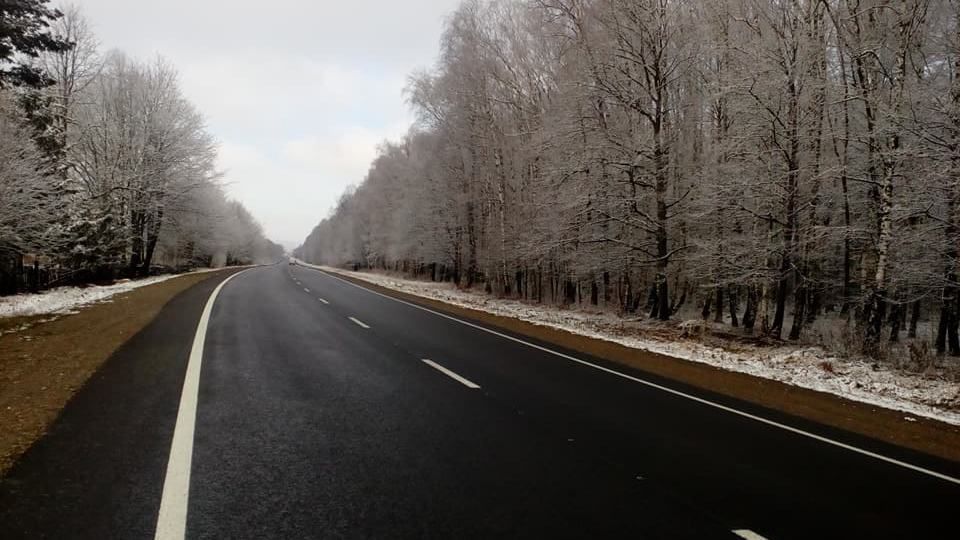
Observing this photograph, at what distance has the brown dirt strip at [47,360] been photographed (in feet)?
17.3

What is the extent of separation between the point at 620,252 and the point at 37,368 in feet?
54.8

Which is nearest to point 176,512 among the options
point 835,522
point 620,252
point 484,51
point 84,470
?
point 84,470

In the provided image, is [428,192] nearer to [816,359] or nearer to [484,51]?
[484,51]

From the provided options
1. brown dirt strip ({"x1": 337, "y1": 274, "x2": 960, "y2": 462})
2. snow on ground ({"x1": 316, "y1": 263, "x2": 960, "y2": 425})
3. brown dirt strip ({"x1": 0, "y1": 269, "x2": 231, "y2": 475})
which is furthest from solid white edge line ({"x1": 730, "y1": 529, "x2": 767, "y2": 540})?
snow on ground ({"x1": 316, "y1": 263, "x2": 960, "y2": 425})

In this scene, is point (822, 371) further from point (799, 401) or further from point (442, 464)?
point (442, 464)

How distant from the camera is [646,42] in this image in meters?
17.1

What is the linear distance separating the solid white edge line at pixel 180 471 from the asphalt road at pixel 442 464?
0.06m

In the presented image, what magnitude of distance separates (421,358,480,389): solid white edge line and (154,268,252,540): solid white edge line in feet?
11.9

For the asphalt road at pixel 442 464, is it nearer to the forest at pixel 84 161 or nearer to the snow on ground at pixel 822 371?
the snow on ground at pixel 822 371

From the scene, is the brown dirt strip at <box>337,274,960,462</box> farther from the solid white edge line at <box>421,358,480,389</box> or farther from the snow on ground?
the solid white edge line at <box>421,358,480,389</box>

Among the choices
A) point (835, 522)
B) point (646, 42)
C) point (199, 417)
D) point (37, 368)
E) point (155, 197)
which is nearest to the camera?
point (835, 522)

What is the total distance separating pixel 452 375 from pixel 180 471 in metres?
4.69

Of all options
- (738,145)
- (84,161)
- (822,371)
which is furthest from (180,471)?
(84,161)

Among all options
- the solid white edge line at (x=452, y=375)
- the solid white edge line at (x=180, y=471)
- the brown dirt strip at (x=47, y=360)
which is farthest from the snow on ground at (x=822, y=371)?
the brown dirt strip at (x=47, y=360)
